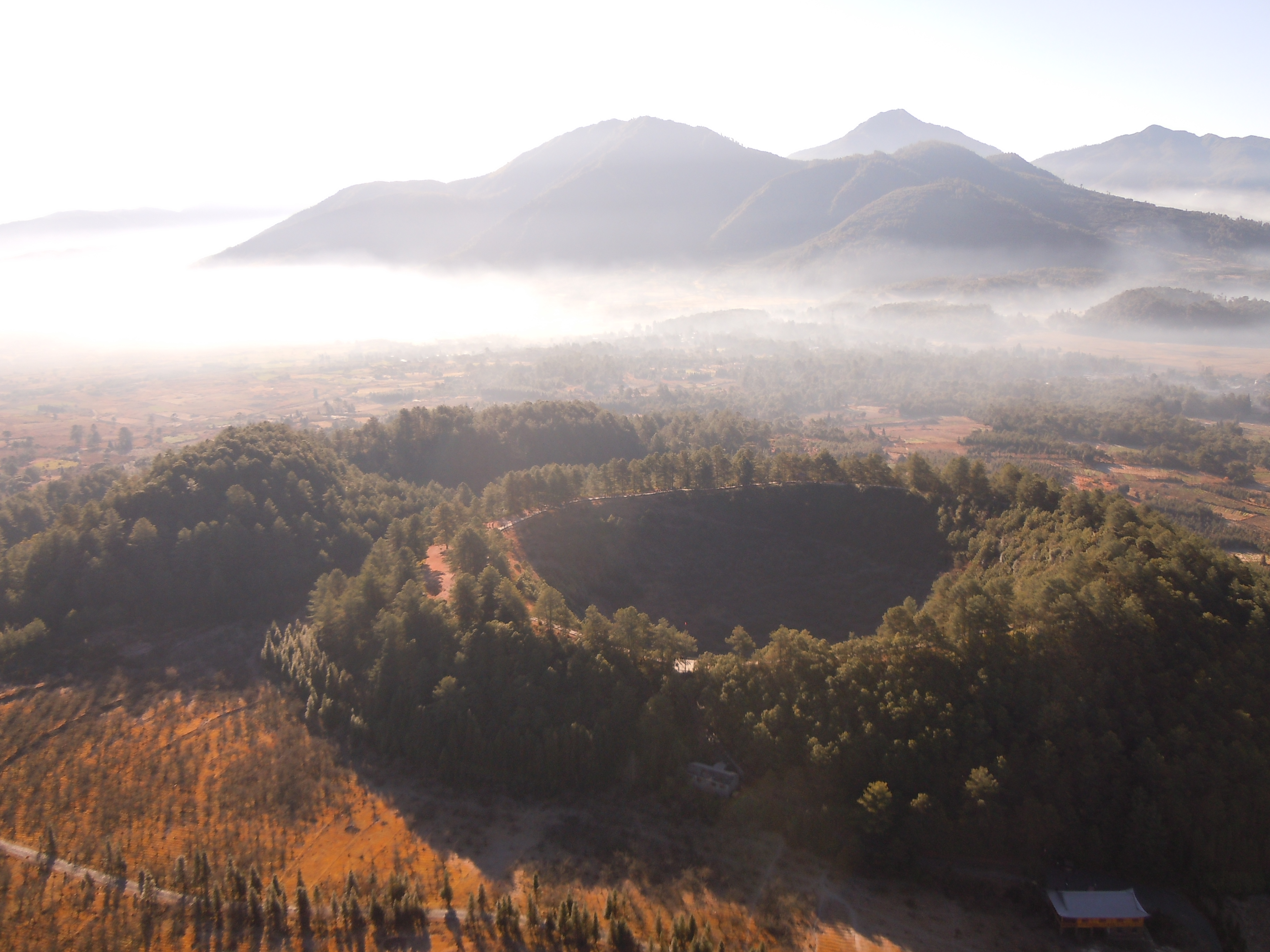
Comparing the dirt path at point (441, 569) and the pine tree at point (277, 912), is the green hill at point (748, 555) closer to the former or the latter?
the dirt path at point (441, 569)

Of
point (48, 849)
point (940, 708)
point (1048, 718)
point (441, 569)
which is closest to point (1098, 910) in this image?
point (1048, 718)

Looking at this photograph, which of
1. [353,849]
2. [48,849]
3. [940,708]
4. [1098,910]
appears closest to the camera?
[1098,910]

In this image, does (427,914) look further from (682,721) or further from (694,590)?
(694,590)

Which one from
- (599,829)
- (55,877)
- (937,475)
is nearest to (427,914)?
→ (599,829)

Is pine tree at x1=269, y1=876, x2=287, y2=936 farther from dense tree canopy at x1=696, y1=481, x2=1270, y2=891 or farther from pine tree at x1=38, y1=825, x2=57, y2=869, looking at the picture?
dense tree canopy at x1=696, y1=481, x2=1270, y2=891

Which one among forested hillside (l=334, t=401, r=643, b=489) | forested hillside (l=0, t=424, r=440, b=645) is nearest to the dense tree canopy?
forested hillside (l=0, t=424, r=440, b=645)

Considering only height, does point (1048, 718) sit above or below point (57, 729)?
above

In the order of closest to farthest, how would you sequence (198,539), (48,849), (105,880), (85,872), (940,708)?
(105,880) < (85,872) < (48,849) < (940,708) < (198,539)

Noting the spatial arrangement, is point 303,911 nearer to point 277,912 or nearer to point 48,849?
point 277,912

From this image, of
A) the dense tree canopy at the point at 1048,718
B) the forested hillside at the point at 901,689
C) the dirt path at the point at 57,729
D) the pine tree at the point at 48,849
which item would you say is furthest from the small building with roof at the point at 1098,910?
the dirt path at the point at 57,729
